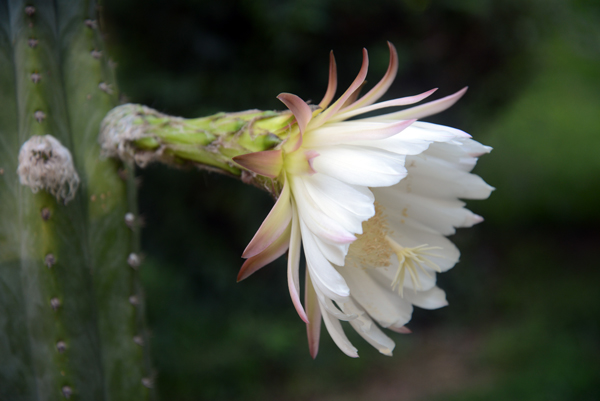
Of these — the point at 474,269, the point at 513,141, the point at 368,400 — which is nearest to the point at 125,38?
the point at 368,400

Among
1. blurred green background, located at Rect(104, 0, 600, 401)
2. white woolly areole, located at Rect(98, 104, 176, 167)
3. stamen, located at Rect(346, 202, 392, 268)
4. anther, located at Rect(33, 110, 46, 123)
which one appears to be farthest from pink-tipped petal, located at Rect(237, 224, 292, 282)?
blurred green background, located at Rect(104, 0, 600, 401)

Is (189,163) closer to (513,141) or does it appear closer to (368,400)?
(368,400)

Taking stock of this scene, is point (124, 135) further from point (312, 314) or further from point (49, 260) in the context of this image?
point (312, 314)

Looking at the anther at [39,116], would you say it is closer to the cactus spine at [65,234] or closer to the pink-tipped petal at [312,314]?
the cactus spine at [65,234]

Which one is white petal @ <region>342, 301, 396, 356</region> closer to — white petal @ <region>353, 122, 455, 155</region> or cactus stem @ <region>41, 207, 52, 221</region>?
white petal @ <region>353, 122, 455, 155</region>

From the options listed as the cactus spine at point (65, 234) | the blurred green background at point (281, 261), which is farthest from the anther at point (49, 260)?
the blurred green background at point (281, 261)

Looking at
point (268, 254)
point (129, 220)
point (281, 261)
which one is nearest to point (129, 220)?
point (129, 220)

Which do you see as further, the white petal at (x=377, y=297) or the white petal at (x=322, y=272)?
the white petal at (x=377, y=297)
